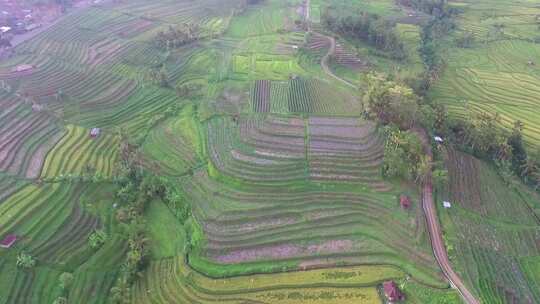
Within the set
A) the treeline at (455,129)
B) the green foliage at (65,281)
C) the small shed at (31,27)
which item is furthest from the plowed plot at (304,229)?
the small shed at (31,27)

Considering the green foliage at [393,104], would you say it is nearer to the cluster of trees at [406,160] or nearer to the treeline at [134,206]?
the cluster of trees at [406,160]

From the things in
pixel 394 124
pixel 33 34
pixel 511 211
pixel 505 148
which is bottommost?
pixel 511 211

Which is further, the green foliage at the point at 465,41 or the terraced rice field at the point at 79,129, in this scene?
the green foliage at the point at 465,41

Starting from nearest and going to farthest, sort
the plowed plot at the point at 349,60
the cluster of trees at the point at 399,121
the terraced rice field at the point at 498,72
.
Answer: the cluster of trees at the point at 399,121, the terraced rice field at the point at 498,72, the plowed plot at the point at 349,60

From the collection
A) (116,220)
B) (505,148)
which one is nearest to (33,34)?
(116,220)

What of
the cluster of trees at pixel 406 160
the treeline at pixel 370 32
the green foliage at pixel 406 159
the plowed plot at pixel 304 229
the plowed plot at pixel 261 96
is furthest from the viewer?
the treeline at pixel 370 32

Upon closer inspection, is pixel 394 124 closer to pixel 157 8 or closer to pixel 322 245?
pixel 322 245
